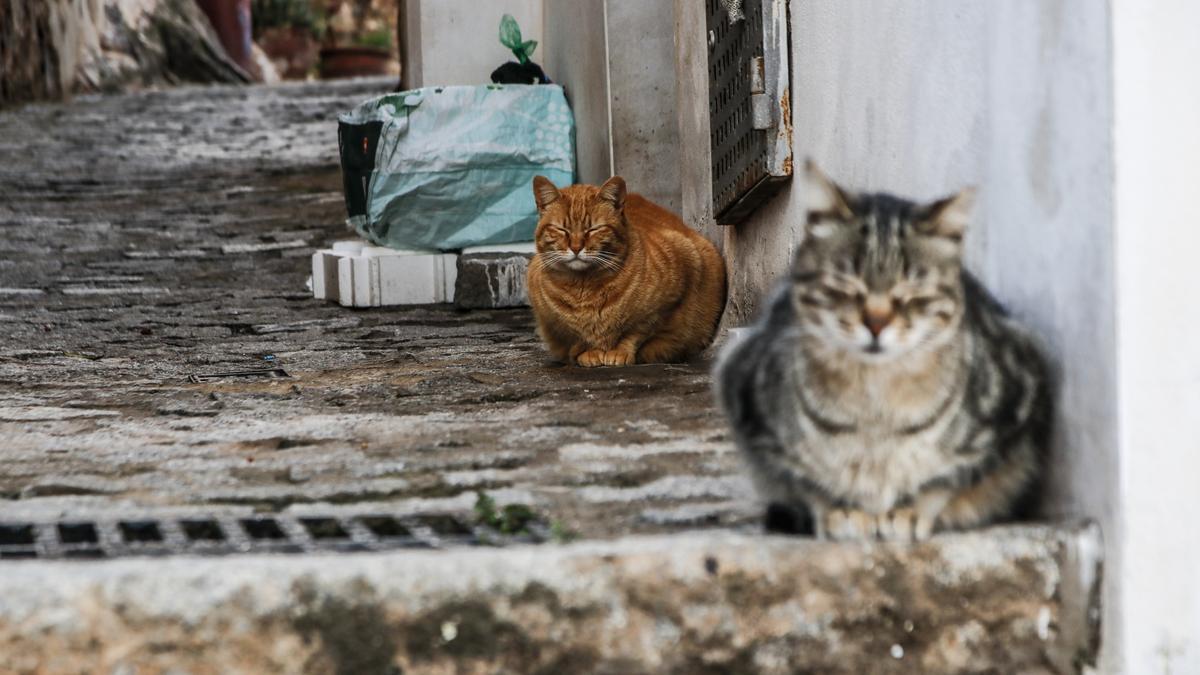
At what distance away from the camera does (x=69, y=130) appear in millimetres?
12328

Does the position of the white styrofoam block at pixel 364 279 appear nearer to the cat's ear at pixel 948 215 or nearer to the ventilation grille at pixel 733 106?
the ventilation grille at pixel 733 106

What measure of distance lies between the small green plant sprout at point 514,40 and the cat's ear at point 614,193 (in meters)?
2.84

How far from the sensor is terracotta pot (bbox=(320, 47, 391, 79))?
20.0 m

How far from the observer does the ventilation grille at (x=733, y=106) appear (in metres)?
4.36

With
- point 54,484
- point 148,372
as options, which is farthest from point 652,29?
point 54,484

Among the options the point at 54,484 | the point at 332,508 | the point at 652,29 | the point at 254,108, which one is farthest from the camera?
the point at 254,108

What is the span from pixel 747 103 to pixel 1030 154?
2249mm

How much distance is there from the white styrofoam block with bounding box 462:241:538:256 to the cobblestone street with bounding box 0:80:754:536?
1.21 feet

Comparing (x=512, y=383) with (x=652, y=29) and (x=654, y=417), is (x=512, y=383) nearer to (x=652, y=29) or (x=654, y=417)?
(x=654, y=417)

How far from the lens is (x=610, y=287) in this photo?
4.84 m

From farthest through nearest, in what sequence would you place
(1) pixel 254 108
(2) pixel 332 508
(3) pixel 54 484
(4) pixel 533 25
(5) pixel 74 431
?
(1) pixel 254 108, (4) pixel 533 25, (5) pixel 74 431, (3) pixel 54 484, (2) pixel 332 508

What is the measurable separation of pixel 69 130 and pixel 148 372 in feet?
27.5

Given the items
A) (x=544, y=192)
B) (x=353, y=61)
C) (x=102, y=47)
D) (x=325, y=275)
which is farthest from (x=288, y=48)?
(x=544, y=192)

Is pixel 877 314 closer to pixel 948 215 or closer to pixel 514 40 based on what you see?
pixel 948 215
